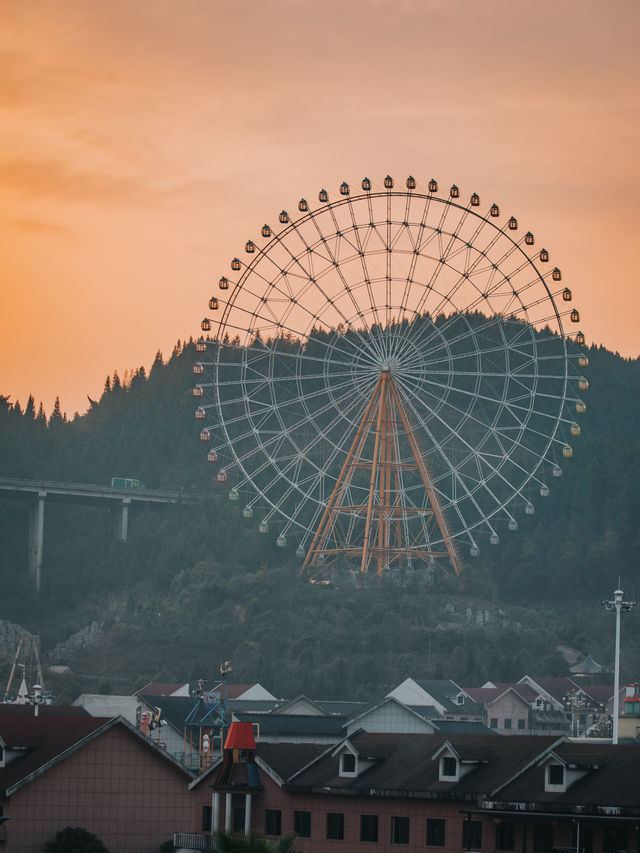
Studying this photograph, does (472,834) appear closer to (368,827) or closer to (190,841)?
(368,827)

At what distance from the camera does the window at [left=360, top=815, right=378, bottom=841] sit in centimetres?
6638

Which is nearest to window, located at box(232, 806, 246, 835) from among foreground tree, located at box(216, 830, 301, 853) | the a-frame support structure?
foreground tree, located at box(216, 830, 301, 853)

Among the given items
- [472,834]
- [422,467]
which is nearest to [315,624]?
[422,467]

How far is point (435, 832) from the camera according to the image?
64812mm

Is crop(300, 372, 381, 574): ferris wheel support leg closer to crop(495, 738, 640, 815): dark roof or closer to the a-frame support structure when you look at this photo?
the a-frame support structure

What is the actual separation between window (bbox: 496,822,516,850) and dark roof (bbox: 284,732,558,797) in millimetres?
1318

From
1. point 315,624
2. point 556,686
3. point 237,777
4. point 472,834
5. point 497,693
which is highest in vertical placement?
point 315,624

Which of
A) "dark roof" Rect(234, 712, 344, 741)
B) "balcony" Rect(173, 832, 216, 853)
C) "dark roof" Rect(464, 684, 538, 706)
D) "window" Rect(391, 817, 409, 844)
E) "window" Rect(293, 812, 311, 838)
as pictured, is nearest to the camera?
"window" Rect(391, 817, 409, 844)

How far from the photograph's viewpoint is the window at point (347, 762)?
68.4m

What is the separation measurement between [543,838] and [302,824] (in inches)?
396

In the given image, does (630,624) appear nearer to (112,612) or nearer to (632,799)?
(112,612)

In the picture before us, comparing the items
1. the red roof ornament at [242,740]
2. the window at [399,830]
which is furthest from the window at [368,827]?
the red roof ornament at [242,740]

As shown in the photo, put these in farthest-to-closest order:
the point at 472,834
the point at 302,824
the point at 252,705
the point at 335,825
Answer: the point at 252,705 → the point at 302,824 → the point at 335,825 → the point at 472,834

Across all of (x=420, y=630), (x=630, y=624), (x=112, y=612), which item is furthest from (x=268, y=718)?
(x=112, y=612)
